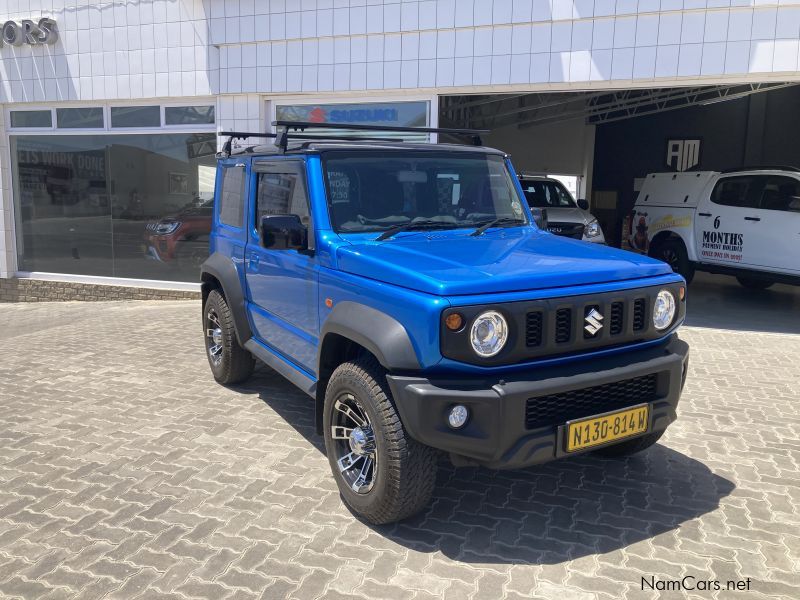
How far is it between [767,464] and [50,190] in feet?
36.6

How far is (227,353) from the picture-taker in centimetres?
555

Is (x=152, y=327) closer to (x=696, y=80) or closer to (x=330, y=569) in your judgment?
(x=330, y=569)

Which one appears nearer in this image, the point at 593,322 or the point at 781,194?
the point at 593,322

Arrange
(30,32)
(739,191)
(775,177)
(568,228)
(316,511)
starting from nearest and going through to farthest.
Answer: (316,511) → (775,177) → (739,191) → (30,32) → (568,228)

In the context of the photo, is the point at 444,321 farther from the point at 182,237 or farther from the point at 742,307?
A: the point at 182,237

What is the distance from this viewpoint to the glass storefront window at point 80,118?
10609mm

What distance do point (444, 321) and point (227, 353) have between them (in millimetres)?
3106

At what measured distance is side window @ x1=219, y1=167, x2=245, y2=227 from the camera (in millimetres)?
5164

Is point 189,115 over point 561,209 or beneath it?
over

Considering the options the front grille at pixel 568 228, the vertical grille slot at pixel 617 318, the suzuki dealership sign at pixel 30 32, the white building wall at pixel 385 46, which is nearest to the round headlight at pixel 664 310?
the vertical grille slot at pixel 617 318

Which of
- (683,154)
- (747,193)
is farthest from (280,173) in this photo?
(683,154)

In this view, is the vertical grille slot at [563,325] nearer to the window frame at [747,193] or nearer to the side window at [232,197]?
the side window at [232,197]

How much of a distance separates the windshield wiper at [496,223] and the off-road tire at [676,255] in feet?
24.6

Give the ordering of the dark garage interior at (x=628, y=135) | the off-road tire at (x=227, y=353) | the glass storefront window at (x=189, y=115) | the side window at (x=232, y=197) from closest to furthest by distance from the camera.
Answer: the side window at (x=232, y=197) → the off-road tire at (x=227, y=353) → the glass storefront window at (x=189, y=115) → the dark garage interior at (x=628, y=135)
